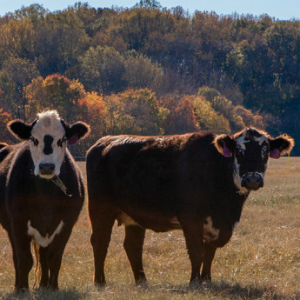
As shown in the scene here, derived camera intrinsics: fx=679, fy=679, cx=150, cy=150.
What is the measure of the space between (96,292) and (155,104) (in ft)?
249

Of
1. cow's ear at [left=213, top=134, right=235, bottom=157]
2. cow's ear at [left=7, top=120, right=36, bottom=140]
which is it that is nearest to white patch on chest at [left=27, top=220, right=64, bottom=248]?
cow's ear at [left=7, top=120, right=36, bottom=140]

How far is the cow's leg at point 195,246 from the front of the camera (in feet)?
28.7

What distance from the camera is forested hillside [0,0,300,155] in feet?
249

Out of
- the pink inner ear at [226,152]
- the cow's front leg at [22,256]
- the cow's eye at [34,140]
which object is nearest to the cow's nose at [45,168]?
the cow's eye at [34,140]

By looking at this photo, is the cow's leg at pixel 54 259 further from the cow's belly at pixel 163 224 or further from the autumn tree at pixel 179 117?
the autumn tree at pixel 179 117

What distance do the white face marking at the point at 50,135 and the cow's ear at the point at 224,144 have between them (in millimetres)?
2035

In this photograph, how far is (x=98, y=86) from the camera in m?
99.8

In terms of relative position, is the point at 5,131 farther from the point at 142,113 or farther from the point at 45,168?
the point at 45,168

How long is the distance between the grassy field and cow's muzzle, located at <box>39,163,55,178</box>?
1418 mm

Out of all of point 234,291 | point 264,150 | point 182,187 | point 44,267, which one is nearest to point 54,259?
point 44,267

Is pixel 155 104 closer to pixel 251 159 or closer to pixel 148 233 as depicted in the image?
pixel 148 233

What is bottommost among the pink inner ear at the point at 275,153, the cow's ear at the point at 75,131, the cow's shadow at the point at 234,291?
the cow's shadow at the point at 234,291

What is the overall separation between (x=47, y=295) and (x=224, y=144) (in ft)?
9.89

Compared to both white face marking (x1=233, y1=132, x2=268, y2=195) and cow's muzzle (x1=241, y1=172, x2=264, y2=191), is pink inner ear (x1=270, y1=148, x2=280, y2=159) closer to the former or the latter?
white face marking (x1=233, y1=132, x2=268, y2=195)
